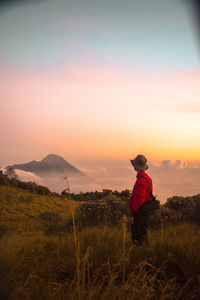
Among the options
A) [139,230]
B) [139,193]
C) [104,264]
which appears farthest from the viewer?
[139,230]

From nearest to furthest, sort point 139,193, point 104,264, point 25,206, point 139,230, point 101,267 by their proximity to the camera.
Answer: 1. point 104,264
2. point 101,267
3. point 139,193
4. point 139,230
5. point 25,206

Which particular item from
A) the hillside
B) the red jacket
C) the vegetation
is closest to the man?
the red jacket

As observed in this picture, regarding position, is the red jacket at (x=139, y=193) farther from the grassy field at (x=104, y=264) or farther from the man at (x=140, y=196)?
the grassy field at (x=104, y=264)

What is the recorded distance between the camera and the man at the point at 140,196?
6391 millimetres

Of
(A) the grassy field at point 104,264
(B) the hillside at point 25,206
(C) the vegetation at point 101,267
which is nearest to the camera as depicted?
(C) the vegetation at point 101,267

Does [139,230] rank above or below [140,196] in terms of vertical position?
below

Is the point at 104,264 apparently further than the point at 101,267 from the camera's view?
No

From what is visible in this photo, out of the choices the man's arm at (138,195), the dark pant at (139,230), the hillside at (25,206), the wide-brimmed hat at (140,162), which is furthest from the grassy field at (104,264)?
the hillside at (25,206)

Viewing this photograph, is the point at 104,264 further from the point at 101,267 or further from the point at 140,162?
the point at 140,162

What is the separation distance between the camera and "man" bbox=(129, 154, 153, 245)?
6391 millimetres

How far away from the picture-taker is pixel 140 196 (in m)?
6.37

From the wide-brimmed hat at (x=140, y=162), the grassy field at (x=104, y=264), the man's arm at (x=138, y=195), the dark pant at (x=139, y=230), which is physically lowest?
the grassy field at (x=104, y=264)

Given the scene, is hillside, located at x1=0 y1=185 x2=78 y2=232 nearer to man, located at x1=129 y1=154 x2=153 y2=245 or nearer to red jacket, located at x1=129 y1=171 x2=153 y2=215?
man, located at x1=129 y1=154 x2=153 y2=245

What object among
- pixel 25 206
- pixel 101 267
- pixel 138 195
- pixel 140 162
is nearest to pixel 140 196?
pixel 138 195
